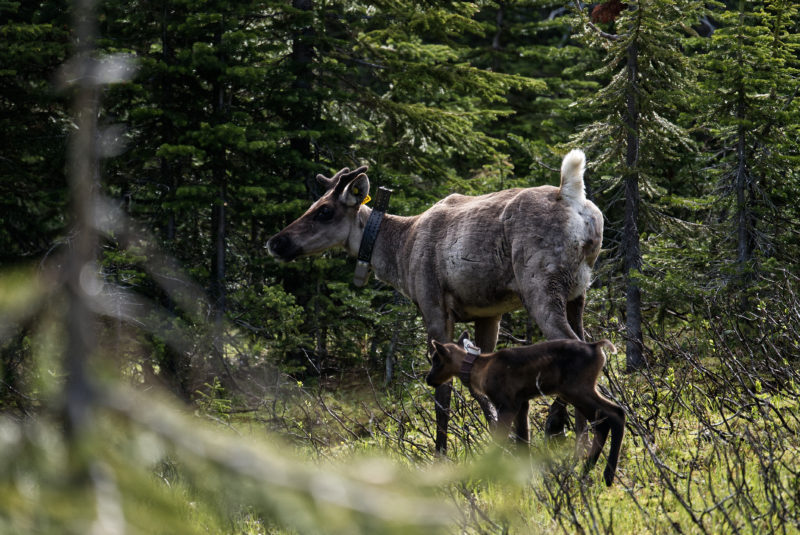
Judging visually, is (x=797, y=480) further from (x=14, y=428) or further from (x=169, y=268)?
(x=169, y=268)

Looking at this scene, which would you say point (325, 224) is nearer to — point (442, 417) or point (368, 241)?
point (368, 241)

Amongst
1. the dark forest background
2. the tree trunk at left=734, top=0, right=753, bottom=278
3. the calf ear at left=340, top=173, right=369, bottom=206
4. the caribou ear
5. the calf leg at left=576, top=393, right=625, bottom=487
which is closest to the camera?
the calf leg at left=576, top=393, right=625, bottom=487

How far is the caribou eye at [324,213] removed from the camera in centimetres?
826

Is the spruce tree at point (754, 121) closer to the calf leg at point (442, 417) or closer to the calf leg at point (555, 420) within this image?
the calf leg at point (555, 420)

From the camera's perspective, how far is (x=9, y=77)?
1312cm

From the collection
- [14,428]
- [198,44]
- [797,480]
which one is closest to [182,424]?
[14,428]

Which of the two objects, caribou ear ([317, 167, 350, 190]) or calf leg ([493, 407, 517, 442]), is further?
caribou ear ([317, 167, 350, 190])

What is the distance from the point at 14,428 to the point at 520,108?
22307mm

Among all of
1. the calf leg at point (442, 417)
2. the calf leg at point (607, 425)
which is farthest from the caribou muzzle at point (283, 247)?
the calf leg at point (607, 425)

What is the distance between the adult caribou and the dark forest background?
2491mm

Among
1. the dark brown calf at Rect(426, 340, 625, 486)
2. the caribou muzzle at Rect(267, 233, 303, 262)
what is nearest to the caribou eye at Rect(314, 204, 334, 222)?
the caribou muzzle at Rect(267, 233, 303, 262)

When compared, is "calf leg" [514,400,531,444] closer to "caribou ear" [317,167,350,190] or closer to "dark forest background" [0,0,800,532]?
"dark forest background" [0,0,800,532]

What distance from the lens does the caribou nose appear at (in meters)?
8.21

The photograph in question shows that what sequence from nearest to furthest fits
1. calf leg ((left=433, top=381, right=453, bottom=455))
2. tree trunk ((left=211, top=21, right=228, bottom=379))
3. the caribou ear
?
calf leg ((left=433, top=381, right=453, bottom=455)) < the caribou ear < tree trunk ((left=211, top=21, right=228, bottom=379))
